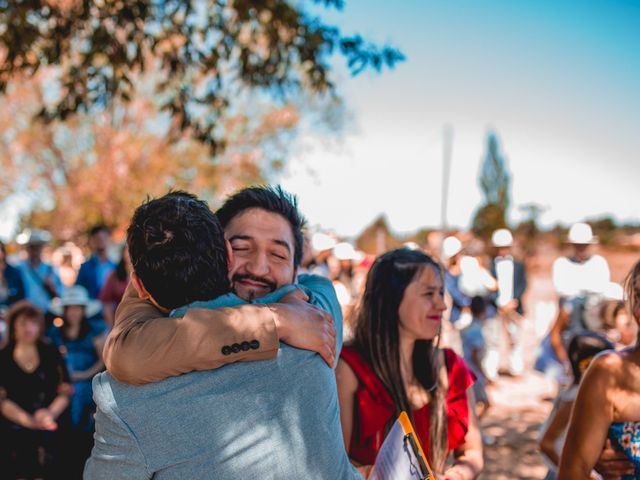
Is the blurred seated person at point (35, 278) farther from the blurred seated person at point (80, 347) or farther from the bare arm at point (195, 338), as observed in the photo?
the bare arm at point (195, 338)

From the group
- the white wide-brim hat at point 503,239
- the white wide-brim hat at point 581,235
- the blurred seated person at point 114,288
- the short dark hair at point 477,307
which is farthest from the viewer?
the white wide-brim hat at point 503,239

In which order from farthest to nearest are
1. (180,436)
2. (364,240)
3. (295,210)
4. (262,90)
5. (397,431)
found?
(364,240) → (262,90) → (295,210) → (397,431) → (180,436)

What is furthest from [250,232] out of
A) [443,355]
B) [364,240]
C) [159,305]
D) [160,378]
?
[364,240]

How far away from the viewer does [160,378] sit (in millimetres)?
1194

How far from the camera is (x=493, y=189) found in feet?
193

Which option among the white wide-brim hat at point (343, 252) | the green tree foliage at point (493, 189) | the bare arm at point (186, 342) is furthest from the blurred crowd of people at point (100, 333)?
the green tree foliage at point (493, 189)

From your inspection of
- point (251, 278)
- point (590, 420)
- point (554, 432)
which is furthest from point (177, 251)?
point (554, 432)

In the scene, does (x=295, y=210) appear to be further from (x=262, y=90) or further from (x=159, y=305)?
(x=262, y=90)

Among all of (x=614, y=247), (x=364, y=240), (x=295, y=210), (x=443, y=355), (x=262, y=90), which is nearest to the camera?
(x=295, y=210)

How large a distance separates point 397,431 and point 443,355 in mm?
820

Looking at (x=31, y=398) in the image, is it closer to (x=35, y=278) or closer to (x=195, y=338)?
(x=35, y=278)

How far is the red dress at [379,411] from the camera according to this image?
7.25ft

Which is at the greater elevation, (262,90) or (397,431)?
(262,90)

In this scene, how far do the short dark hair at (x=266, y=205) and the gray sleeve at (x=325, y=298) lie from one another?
12cm
